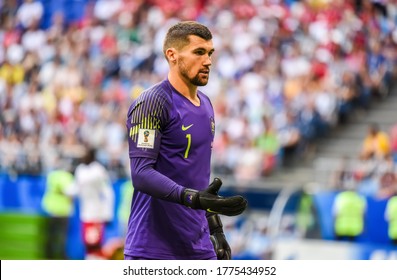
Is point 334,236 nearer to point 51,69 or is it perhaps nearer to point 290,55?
point 290,55

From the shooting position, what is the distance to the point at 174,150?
18.4ft

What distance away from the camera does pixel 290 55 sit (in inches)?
739

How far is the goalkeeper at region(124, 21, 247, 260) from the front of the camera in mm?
5504

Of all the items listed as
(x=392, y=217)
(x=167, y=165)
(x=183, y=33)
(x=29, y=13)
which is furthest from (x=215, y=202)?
(x=29, y=13)

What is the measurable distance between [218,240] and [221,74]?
1364 centimetres

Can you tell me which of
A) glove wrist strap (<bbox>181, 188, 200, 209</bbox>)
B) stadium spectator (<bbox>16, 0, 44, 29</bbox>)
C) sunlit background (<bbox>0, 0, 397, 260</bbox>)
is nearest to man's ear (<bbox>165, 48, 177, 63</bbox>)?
glove wrist strap (<bbox>181, 188, 200, 209</bbox>)

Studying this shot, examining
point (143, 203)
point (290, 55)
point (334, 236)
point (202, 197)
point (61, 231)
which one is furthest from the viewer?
point (290, 55)

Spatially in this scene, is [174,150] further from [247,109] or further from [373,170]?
[247,109]

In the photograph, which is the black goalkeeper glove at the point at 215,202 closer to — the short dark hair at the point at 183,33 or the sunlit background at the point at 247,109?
the short dark hair at the point at 183,33

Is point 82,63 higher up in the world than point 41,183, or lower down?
higher up

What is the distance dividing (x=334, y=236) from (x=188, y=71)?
345 inches

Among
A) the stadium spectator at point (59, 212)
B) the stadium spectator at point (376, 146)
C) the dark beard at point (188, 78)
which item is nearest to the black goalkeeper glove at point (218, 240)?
the dark beard at point (188, 78)

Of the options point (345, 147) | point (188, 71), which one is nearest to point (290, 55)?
point (345, 147)

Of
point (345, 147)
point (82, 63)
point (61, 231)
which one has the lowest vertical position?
point (61, 231)
